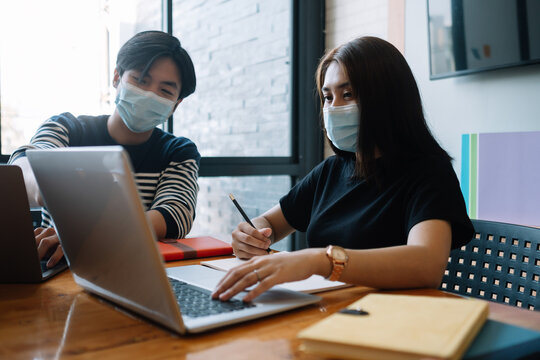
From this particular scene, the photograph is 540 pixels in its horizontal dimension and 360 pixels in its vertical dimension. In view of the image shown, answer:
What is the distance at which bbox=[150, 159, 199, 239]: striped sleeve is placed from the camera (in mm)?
1436

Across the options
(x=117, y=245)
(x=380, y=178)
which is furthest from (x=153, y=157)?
(x=117, y=245)

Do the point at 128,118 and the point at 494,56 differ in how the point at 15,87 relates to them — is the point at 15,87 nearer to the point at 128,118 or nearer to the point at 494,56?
the point at 128,118

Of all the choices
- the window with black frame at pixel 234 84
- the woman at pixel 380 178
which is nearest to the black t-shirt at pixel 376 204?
the woman at pixel 380 178

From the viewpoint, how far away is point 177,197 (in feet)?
5.08

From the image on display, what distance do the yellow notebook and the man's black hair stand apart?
1.18 metres

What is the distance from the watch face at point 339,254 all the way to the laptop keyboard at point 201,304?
0.20 m

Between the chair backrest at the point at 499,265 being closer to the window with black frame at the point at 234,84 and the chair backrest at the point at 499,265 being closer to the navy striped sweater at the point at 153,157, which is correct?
the navy striped sweater at the point at 153,157

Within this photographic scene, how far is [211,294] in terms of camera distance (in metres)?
0.78

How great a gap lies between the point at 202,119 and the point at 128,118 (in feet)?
3.61

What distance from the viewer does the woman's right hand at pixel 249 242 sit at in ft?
3.84

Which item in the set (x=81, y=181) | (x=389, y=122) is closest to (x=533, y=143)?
(x=389, y=122)

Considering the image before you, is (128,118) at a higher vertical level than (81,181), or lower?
higher

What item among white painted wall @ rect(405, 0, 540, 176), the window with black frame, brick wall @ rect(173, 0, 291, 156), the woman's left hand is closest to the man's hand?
the woman's left hand

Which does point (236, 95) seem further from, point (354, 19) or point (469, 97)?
point (469, 97)
